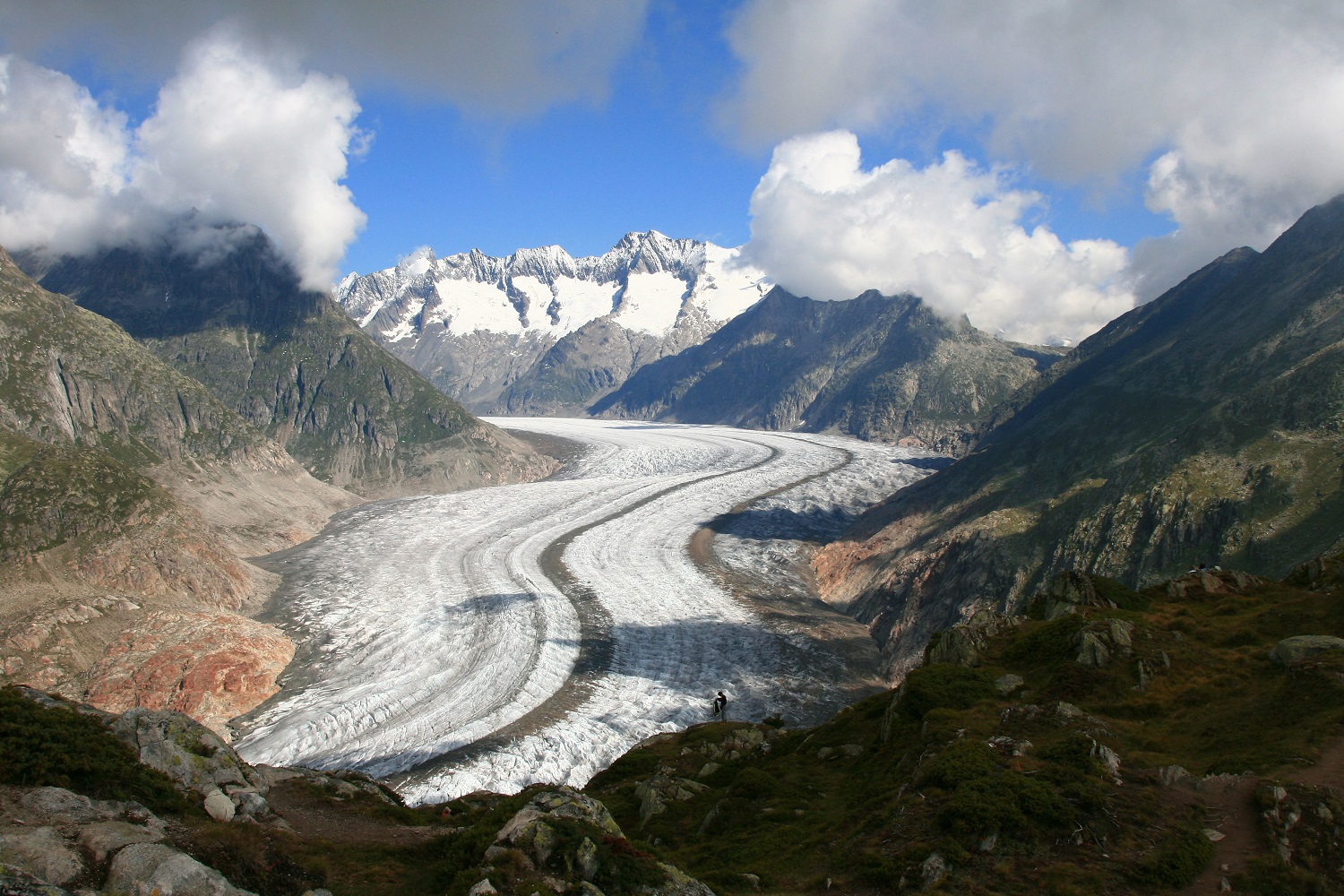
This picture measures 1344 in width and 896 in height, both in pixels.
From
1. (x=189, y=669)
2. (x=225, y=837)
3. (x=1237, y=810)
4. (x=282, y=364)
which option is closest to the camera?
(x=225, y=837)

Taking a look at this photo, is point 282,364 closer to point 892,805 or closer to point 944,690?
point 944,690

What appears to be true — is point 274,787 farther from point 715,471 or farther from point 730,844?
point 715,471

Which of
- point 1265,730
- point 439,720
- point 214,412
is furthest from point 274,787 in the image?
point 214,412

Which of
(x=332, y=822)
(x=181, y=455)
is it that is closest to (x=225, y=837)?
(x=332, y=822)

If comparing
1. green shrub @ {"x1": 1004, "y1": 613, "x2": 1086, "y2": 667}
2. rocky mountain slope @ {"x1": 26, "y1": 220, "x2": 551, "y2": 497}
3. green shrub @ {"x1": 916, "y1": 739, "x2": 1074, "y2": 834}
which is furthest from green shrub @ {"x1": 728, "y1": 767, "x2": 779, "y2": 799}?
rocky mountain slope @ {"x1": 26, "y1": 220, "x2": 551, "y2": 497}

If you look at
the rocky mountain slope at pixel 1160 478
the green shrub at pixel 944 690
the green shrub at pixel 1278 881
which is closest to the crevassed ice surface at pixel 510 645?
the rocky mountain slope at pixel 1160 478

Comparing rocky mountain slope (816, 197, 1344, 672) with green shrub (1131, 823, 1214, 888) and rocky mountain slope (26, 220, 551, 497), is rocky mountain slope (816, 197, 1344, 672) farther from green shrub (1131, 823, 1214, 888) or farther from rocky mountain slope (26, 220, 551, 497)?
rocky mountain slope (26, 220, 551, 497)

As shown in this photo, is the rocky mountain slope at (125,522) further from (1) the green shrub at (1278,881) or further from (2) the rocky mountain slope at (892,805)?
(1) the green shrub at (1278,881)
